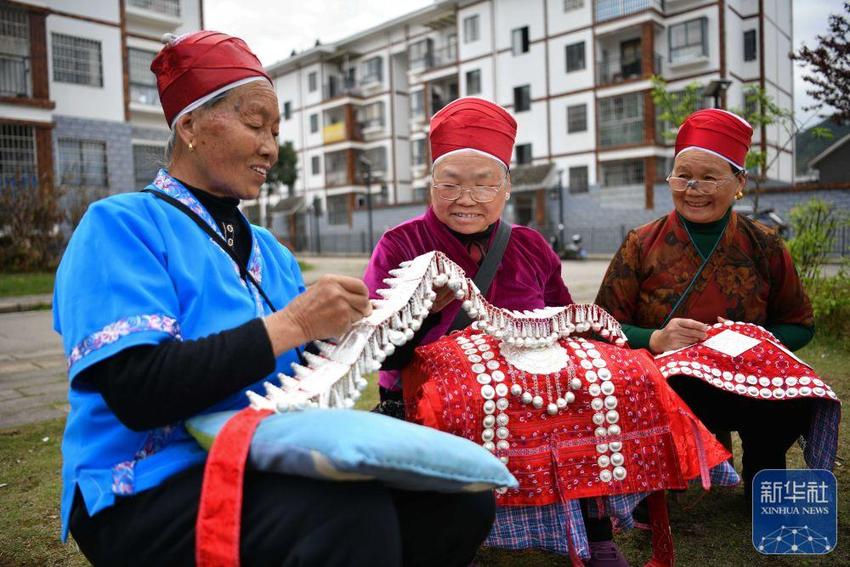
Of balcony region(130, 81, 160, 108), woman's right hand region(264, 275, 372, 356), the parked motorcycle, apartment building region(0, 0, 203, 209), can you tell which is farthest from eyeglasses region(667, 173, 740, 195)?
balcony region(130, 81, 160, 108)

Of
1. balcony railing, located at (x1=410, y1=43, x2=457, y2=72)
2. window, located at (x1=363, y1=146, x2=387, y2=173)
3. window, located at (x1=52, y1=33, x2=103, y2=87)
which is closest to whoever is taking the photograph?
window, located at (x1=52, y1=33, x2=103, y2=87)

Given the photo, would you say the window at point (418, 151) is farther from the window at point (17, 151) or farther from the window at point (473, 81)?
the window at point (17, 151)

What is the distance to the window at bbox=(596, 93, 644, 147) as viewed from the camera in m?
27.4

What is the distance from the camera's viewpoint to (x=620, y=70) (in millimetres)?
28547

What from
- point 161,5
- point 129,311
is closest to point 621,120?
point 161,5

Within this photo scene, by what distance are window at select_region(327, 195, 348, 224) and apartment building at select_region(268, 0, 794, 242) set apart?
3.66ft

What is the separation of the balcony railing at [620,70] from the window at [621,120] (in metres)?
0.84

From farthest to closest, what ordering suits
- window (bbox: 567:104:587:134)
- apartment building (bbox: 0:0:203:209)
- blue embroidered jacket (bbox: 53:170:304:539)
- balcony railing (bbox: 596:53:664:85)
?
1. window (bbox: 567:104:587:134)
2. balcony railing (bbox: 596:53:664:85)
3. apartment building (bbox: 0:0:203:209)
4. blue embroidered jacket (bbox: 53:170:304:539)

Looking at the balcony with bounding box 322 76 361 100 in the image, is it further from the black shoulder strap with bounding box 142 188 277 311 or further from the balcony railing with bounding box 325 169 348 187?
the black shoulder strap with bounding box 142 188 277 311

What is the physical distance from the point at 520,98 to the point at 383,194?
11.3 meters

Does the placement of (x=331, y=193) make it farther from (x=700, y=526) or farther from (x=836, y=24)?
(x=700, y=526)

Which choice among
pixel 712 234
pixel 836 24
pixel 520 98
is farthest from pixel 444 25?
pixel 712 234

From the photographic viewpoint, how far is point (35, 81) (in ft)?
65.8

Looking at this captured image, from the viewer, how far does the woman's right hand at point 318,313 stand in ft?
4.86
